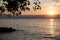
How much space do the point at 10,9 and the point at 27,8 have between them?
6.00 ft

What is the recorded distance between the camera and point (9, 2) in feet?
64.1

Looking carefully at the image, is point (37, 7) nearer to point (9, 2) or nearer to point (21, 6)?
point (21, 6)

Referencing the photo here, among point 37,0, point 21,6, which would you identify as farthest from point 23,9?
point 37,0

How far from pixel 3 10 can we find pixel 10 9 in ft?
6.24

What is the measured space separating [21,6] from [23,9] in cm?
42

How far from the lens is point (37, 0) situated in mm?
21547

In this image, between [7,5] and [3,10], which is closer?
[7,5]

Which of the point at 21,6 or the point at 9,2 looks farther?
the point at 21,6

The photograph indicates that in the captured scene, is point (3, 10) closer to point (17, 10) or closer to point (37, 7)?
point (17, 10)

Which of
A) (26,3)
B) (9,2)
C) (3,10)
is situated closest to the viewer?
(9,2)

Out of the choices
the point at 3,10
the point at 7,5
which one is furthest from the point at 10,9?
the point at 3,10

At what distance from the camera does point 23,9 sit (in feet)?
70.0

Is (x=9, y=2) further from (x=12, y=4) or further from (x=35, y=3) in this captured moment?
(x=35, y=3)

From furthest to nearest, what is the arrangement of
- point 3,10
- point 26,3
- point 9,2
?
point 3,10 → point 26,3 → point 9,2
